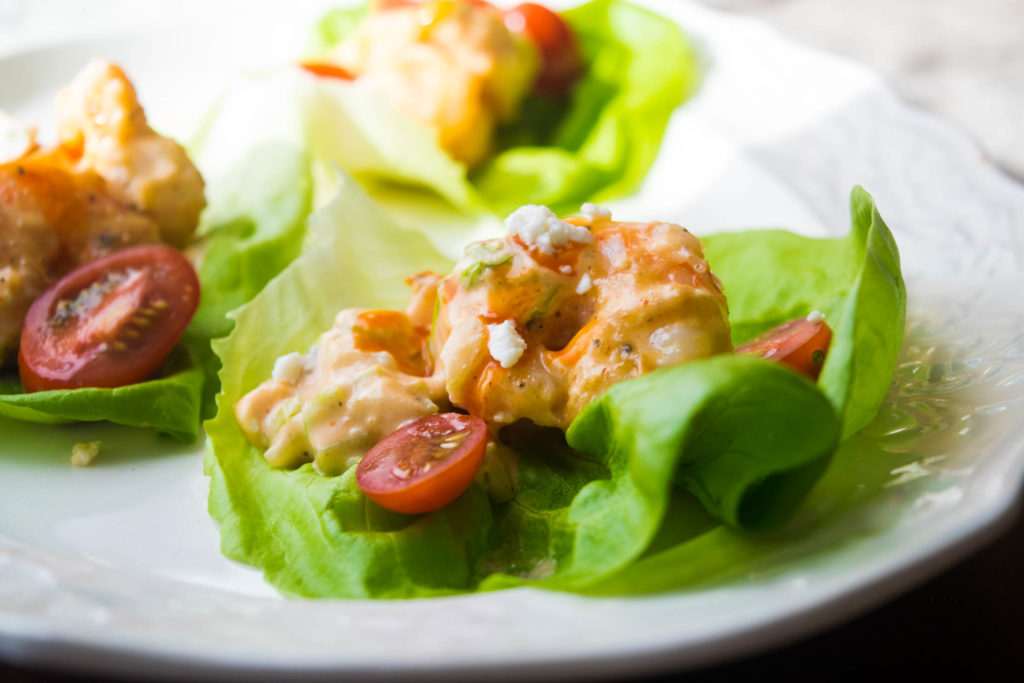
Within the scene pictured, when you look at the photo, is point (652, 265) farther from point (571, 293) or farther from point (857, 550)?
point (857, 550)

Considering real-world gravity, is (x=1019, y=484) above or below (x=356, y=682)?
above

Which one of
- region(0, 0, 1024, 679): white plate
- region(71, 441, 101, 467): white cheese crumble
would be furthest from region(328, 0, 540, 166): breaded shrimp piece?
region(71, 441, 101, 467): white cheese crumble

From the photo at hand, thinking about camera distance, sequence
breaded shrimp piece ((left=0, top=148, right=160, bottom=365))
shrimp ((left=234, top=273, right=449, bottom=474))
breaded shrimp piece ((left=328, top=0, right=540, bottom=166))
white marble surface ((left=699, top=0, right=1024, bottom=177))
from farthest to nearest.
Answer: white marble surface ((left=699, top=0, right=1024, bottom=177)) → breaded shrimp piece ((left=328, top=0, right=540, bottom=166)) → breaded shrimp piece ((left=0, top=148, right=160, bottom=365)) → shrimp ((left=234, top=273, right=449, bottom=474))

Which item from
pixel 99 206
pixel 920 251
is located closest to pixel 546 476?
pixel 920 251

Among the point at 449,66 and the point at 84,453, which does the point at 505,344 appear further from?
the point at 449,66

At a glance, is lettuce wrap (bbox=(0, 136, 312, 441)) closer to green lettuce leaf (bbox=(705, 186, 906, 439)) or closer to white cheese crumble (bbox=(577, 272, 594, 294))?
white cheese crumble (bbox=(577, 272, 594, 294))

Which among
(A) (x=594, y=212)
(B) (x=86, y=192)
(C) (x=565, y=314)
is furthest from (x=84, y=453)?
(A) (x=594, y=212)
